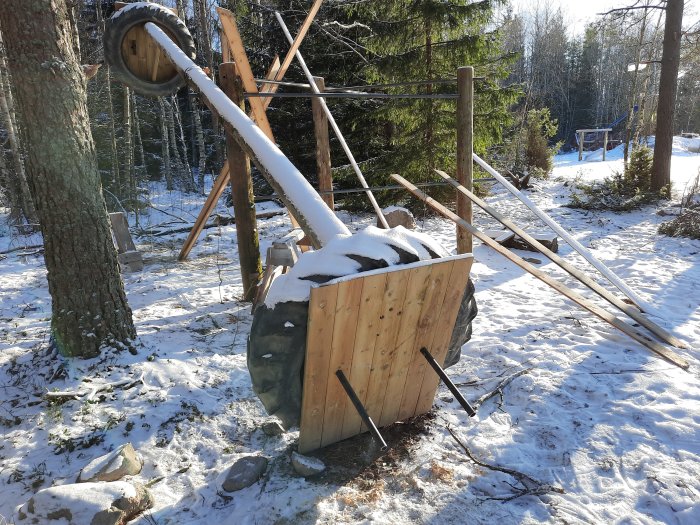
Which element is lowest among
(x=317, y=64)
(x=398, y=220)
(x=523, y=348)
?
(x=523, y=348)

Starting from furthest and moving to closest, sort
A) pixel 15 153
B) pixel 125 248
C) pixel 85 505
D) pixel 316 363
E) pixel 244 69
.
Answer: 1. pixel 15 153
2. pixel 125 248
3. pixel 244 69
4. pixel 316 363
5. pixel 85 505

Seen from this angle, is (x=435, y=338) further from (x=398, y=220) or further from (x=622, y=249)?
(x=622, y=249)

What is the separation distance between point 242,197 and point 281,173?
6.30ft

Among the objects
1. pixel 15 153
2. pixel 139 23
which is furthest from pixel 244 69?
pixel 15 153

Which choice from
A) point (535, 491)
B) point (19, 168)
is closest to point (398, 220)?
point (535, 491)

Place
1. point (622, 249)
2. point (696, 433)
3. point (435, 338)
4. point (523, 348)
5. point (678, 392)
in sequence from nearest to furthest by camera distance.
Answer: point (435, 338)
point (696, 433)
point (678, 392)
point (523, 348)
point (622, 249)

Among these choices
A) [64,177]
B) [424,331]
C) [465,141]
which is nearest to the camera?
[424,331]

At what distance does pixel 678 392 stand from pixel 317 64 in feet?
31.3

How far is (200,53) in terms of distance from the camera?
16.1 meters

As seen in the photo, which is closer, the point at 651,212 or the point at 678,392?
the point at 678,392

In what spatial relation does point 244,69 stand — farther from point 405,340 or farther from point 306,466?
point 306,466

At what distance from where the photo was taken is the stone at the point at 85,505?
1.79 m

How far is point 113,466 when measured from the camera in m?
2.09

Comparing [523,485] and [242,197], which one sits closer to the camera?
[523,485]
